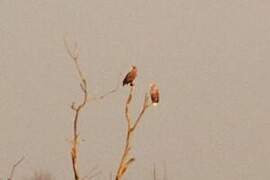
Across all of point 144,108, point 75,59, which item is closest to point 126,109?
point 144,108

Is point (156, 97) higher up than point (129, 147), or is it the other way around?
point (156, 97)

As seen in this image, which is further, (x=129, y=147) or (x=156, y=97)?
(x=156, y=97)

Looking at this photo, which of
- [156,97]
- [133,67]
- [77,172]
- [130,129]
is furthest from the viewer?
[133,67]

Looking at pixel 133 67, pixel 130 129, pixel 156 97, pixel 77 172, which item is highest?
pixel 133 67

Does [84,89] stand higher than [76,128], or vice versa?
[84,89]

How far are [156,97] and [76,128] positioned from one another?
39cm

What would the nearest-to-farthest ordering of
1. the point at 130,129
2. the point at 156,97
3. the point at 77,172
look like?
the point at 77,172 < the point at 130,129 < the point at 156,97

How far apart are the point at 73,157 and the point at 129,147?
214 millimetres

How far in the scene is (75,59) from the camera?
7.30 feet

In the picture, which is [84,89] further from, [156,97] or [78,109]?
[156,97]

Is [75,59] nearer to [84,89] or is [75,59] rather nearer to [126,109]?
[84,89]

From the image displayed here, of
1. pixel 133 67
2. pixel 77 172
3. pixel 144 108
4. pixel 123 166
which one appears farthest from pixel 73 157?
pixel 133 67

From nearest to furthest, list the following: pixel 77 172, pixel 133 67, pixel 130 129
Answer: pixel 77 172
pixel 130 129
pixel 133 67

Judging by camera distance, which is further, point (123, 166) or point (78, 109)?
point (78, 109)
